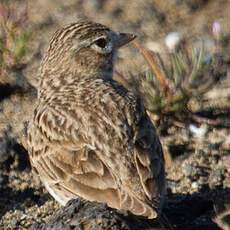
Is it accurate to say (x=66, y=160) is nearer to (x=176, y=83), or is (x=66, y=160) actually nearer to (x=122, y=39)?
(x=122, y=39)

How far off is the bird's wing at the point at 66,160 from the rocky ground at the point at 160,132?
138 mm

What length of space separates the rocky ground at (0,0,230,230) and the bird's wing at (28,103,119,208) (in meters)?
0.14

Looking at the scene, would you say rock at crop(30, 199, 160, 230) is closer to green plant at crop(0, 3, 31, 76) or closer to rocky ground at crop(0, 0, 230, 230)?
rocky ground at crop(0, 0, 230, 230)

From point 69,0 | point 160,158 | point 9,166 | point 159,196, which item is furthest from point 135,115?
point 69,0

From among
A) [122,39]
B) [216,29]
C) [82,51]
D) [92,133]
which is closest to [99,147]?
[92,133]

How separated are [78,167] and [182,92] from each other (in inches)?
94.3

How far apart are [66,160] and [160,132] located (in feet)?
7.13

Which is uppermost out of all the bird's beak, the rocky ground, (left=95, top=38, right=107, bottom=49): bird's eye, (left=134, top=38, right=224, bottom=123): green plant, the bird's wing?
(left=95, top=38, right=107, bottom=49): bird's eye

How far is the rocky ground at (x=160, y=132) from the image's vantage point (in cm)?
663

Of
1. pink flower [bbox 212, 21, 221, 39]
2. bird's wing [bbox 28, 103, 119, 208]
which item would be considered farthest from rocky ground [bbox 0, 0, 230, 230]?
pink flower [bbox 212, 21, 221, 39]

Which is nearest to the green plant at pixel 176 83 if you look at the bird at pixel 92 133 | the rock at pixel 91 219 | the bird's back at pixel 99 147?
the bird at pixel 92 133

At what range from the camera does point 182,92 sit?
27.3ft

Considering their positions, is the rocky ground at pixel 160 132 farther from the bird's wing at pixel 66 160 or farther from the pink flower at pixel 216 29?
the pink flower at pixel 216 29

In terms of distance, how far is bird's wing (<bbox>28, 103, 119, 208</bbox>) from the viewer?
5949mm
